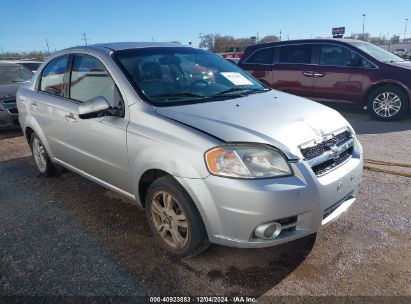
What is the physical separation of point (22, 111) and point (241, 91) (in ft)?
9.99

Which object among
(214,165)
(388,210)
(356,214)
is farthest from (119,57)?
(388,210)

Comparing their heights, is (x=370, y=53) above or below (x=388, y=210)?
above

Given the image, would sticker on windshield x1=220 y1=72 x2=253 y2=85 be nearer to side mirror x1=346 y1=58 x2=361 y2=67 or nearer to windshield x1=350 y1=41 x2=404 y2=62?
side mirror x1=346 y1=58 x2=361 y2=67

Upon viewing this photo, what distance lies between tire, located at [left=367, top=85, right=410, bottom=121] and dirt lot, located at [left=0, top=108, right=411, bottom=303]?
3.96m

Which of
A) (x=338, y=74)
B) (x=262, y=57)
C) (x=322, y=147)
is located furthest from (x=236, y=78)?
(x=262, y=57)

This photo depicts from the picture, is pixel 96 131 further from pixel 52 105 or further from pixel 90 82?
pixel 52 105

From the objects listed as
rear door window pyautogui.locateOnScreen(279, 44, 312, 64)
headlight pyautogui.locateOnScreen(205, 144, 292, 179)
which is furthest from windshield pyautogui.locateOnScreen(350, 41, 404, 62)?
headlight pyautogui.locateOnScreen(205, 144, 292, 179)

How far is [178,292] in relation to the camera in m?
2.47

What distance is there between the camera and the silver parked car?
7.82ft

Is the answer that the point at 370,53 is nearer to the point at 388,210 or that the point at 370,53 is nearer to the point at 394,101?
the point at 394,101

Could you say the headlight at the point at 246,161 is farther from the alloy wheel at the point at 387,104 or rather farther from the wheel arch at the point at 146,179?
the alloy wheel at the point at 387,104

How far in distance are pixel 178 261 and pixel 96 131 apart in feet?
4.52

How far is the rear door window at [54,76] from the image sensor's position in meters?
4.03

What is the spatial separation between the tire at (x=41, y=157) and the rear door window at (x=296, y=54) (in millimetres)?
6019
